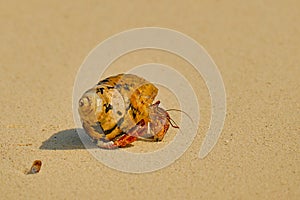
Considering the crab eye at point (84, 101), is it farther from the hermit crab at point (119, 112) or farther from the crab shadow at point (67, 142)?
the crab shadow at point (67, 142)

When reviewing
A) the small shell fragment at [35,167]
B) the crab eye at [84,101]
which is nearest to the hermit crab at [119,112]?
the crab eye at [84,101]

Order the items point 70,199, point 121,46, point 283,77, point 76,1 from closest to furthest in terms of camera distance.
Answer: point 70,199 < point 283,77 < point 121,46 < point 76,1

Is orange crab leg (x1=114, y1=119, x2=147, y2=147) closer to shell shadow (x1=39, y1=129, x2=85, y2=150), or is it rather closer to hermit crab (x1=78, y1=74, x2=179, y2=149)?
hermit crab (x1=78, y1=74, x2=179, y2=149)

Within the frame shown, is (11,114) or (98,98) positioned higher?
(98,98)

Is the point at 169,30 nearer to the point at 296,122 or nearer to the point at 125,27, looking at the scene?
the point at 125,27

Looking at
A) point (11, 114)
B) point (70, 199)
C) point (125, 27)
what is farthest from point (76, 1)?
point (70, 199)

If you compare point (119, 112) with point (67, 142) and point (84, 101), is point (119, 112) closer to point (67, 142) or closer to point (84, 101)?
point (84, 101)
